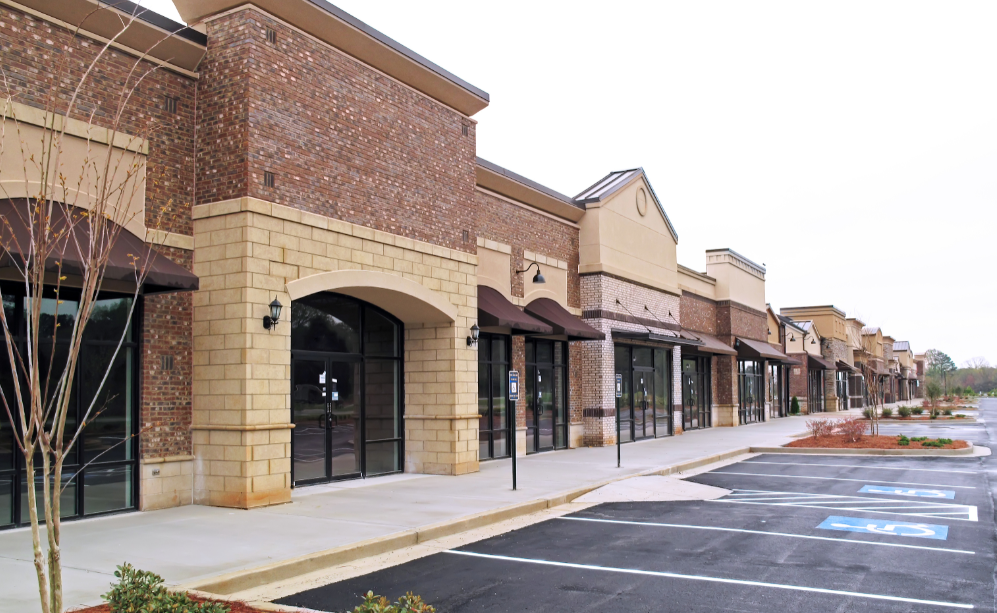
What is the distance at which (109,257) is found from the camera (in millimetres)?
9688

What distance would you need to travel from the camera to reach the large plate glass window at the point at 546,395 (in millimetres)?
21219

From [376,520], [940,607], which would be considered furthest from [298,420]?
[940,607]

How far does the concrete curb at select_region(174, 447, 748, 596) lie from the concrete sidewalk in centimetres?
20

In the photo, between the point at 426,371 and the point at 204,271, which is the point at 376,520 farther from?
the point at 426,371

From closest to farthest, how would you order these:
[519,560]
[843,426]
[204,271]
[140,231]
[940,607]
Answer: [940,607] → [519,560] → [140,231] → [204,271] → [843,426]

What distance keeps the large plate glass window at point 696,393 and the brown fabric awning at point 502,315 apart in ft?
46.4

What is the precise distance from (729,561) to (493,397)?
1085cm

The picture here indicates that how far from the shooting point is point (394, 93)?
50.3 feet

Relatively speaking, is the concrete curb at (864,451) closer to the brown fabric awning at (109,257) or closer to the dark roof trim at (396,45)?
the dark roof trim at (396,45)

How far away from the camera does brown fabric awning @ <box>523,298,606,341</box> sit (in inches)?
794

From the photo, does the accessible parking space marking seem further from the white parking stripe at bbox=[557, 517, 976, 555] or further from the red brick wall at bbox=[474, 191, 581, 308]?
the red brick wall at bbox=[474, 191, 581, 308]

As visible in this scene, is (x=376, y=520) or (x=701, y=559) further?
Result: (x=376, y=520)

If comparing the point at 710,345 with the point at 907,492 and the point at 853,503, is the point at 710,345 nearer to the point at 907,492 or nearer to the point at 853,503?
the point at 907,492

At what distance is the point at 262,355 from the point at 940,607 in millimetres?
9095
